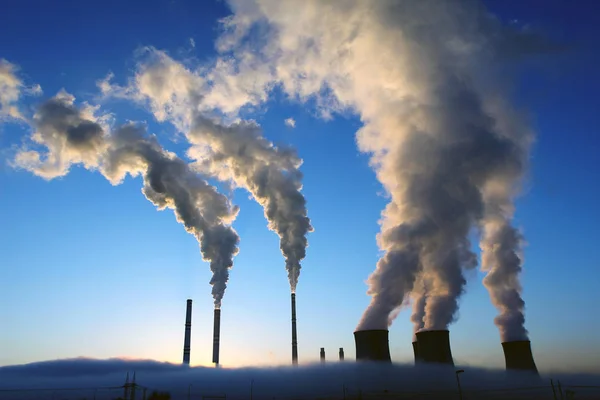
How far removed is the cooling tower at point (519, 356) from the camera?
37.2 m

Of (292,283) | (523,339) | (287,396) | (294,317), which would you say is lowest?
(287,396)

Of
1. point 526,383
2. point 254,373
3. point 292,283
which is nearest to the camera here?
point 526,383

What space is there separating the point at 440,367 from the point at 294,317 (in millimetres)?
14978

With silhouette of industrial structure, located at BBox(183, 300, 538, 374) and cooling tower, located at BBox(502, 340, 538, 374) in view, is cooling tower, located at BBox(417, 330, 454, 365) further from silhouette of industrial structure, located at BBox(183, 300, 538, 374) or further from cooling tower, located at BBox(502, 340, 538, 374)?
cooling tower, located at BBox(502, 340, 538, 374)

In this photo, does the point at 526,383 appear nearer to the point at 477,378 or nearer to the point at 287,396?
the point at 477,378

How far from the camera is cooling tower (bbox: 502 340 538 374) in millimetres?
37156

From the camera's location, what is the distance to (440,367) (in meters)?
35.4

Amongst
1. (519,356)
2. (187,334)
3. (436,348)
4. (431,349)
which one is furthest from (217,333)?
(519,356)

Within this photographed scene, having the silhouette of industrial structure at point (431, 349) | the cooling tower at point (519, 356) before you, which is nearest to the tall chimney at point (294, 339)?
the silhouette of industrial structure at point (431, 349)

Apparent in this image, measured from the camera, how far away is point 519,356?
3772cm

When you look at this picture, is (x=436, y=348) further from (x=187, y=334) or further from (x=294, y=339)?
(x=187, y=334)

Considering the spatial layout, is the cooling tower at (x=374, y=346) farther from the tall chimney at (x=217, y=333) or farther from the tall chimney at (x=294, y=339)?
the tall chimney at (x=217, y=333)

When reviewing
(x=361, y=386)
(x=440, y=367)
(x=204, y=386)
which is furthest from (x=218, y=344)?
(x=440, y=367)

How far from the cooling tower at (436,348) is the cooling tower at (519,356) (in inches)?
228
